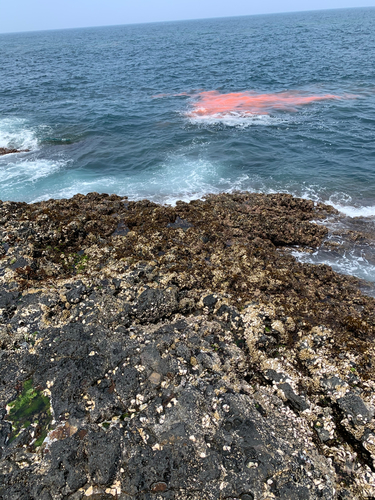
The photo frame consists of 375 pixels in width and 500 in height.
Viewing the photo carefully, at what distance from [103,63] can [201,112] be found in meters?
45.9

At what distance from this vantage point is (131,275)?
933cm

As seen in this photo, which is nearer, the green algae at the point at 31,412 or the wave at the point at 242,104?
the green algae at the point at 31,412

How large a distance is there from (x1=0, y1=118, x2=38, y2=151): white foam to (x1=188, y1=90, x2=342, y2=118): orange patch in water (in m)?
15.7

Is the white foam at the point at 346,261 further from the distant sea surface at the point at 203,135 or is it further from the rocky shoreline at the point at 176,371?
A: the rocky shoreline at the point at 176,371

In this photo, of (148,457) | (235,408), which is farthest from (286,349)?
(148,457)

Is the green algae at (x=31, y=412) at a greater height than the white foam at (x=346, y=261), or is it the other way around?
the green algae at (x=31, y=412)

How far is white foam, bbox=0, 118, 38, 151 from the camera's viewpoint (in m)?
25.0

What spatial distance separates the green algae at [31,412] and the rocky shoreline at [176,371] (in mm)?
23

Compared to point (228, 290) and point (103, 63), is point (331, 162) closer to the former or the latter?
point (228, 290)

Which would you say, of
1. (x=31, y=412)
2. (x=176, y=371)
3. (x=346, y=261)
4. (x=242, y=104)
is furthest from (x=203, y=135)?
(x=31, y=412)

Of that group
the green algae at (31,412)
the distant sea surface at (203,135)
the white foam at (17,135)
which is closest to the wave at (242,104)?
the distant sea surface at (203,135)

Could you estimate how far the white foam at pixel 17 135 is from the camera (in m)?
25.0

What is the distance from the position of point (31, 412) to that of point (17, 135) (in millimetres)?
27707

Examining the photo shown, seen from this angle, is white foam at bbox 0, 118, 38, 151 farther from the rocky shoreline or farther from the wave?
the rocky shoreline
